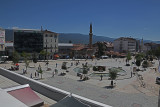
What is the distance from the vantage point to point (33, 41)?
179ft

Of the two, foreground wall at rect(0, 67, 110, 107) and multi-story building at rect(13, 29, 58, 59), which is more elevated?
multi-story building at rect(13, 29, 58, 59)

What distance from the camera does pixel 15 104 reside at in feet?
11.5

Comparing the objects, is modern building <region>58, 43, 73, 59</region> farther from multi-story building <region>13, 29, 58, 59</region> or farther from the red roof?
the red roof

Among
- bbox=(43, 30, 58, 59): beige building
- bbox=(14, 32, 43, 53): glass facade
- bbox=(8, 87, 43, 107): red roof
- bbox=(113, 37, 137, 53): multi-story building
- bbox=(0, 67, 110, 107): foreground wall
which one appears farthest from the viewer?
bbox=(113, 37, 137, 53): multi-story building

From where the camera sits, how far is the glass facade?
51650mm

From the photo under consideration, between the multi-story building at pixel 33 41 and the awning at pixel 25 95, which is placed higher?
the multi-story building at pixel 33 41

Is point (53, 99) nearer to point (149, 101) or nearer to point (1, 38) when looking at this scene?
point (149, 101)

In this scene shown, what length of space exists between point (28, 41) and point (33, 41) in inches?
73.2

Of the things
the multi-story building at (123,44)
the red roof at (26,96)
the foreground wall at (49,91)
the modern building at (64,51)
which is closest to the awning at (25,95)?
the red roof at (26,96)

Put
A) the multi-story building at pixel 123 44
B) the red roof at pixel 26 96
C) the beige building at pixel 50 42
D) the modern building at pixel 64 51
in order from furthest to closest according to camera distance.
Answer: the multi-story building at pixel 123 44 → the modern building at pixel 64 51 → the beige building at pixel 50 42 → the red roof at pixel 26 96

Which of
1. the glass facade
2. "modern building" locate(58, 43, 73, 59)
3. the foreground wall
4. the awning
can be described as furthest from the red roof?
"modern building" locate(58, 43, 73, 59)

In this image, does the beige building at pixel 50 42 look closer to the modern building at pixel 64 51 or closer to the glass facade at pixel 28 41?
the glass facade at pixel 28 41

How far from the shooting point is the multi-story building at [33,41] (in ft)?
170

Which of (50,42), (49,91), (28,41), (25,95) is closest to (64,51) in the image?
(50,42)
